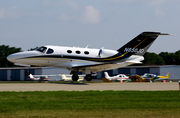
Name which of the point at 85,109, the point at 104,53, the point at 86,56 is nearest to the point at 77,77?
the point at 86,56

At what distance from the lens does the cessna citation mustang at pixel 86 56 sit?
3061cm

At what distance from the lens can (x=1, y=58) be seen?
365ft

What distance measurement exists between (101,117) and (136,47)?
933 inches

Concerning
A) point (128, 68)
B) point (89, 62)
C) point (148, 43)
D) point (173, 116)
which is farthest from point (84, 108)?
point (128, 68)

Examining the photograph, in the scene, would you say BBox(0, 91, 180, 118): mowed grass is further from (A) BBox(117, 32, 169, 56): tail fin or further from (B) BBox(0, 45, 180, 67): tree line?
(B) BBox(0, 45, 180, 67): tree line

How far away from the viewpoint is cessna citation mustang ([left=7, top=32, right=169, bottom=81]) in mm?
30609

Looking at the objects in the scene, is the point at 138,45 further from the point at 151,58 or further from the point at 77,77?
the point at 151,58

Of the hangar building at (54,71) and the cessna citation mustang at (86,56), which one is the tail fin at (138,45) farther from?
the hangar building at (54,71)

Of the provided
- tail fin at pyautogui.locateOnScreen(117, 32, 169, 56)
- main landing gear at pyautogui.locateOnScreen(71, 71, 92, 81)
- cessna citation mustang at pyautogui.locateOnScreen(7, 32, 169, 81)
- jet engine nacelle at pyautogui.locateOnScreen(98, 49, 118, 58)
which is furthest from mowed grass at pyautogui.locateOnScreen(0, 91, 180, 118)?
tail fin at pyautogui.locateOnScreen(117, 32, 169, 56)

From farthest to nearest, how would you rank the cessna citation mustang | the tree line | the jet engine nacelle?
the tree line < the jet engine nacelle < the cessna citation mustang

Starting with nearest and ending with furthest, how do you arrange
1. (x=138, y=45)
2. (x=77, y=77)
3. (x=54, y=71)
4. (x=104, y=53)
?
(x=104, y=53)
(x=138, y=45)
(x=77, y=77)
(x=54, y=71)

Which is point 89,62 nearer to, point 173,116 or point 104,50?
point 104,50

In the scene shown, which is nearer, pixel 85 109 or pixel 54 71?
pixel 85 109

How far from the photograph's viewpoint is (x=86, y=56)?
32.1 metres
